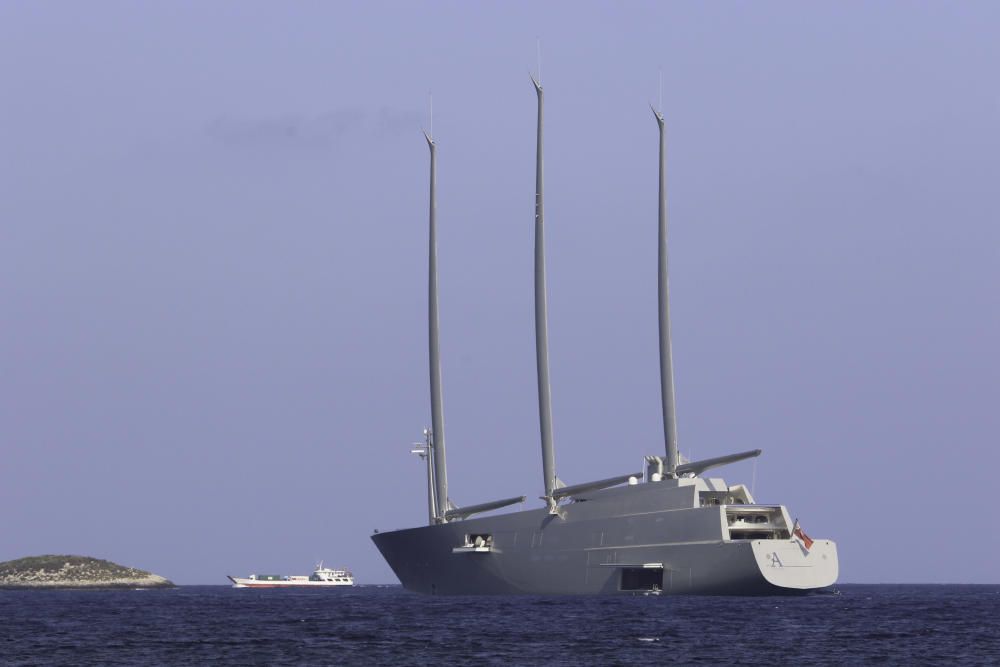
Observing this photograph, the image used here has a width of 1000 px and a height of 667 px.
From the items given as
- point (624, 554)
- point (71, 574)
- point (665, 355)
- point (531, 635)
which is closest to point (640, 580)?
point (624, 554)

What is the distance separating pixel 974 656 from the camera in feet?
156

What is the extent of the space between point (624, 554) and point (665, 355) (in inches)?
421

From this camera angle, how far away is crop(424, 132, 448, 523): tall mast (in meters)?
86.8

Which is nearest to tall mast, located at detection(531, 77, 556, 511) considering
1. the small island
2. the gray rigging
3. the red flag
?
the gray rigging

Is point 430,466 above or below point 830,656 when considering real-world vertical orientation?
above

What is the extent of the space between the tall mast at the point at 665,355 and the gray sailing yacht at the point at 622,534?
0.05 meters

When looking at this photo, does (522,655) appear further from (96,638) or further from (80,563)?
(80,563)

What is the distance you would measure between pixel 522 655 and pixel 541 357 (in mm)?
34808

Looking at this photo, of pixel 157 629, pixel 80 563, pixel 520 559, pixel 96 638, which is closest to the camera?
pixel 96 638

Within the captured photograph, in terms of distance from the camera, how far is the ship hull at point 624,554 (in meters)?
68.4

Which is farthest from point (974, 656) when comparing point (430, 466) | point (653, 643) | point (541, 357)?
point (430, 466)

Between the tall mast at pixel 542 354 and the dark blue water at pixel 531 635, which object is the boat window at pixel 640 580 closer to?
the dark blue water at pixel 531 635

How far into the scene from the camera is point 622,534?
238 feet

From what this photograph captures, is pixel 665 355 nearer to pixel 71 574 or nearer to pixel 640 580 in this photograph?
pixel 640 580
